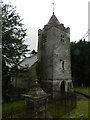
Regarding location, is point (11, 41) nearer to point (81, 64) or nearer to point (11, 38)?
point (11, 38)

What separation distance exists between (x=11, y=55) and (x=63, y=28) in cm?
1325

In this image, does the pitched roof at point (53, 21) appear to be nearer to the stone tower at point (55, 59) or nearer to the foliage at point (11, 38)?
the stone tower at point (55, 59)

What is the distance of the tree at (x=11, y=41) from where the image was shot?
2233 cm

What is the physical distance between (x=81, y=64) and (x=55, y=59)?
15.1m

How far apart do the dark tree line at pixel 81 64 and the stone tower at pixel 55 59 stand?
11611mm

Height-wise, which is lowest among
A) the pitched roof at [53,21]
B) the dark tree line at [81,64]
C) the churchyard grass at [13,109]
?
the churchyard grass at [13,109]

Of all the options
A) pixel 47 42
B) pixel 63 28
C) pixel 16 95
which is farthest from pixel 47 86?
pixel 63 28

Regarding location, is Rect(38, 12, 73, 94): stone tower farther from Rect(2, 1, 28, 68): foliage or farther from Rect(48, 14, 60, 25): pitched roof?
Rect(2, 1, 28, 68): foliage

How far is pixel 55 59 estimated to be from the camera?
30.7 meters

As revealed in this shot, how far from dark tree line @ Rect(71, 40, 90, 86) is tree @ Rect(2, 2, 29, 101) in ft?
70.1

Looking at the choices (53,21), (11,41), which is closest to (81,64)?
(53,21)

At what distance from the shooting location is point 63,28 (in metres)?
32.5

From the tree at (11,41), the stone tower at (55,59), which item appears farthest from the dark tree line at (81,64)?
the tree at (11,41)

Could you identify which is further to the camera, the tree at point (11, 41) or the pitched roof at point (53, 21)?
the pitched roof at point (53, 21)
